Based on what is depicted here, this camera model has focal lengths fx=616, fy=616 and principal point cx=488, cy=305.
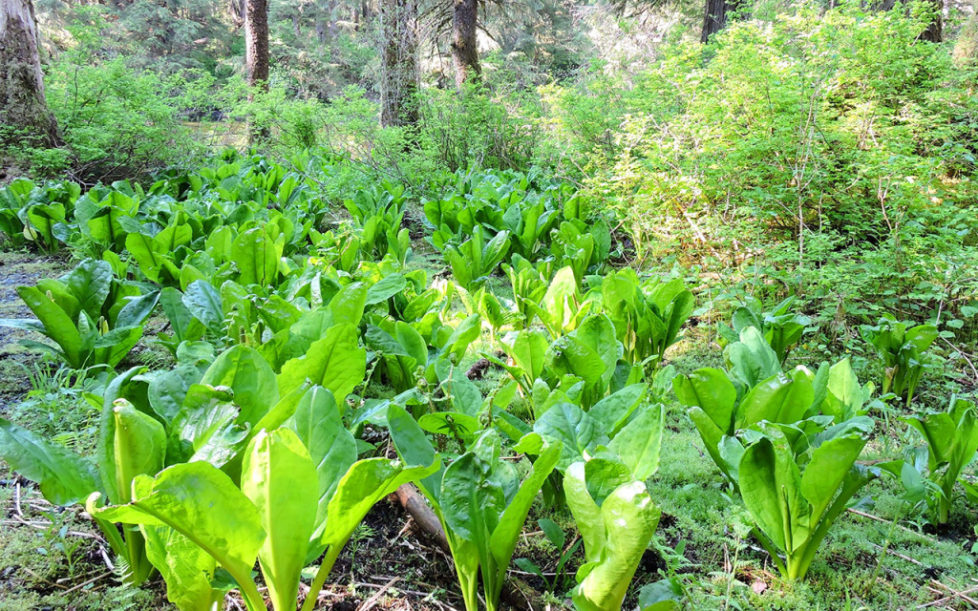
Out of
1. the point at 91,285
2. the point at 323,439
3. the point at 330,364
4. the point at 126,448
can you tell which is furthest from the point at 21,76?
the point at 323,439

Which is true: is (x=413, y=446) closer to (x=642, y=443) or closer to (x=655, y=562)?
(x=642, y=443)

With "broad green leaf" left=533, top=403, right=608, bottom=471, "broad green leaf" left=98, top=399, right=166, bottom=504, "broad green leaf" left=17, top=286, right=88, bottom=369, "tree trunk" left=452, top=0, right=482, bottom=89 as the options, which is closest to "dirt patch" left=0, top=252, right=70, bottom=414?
"broad green leaf" left=17, top=286, right=88, bottom=369

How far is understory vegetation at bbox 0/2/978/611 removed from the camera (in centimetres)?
135

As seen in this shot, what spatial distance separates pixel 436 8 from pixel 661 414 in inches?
522

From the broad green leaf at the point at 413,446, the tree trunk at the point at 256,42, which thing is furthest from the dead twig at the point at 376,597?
the tree trunk at the point at 256,42

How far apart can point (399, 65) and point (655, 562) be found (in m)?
8.95

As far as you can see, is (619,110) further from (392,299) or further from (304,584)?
(304,584)

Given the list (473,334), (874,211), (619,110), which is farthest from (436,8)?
(473,334)

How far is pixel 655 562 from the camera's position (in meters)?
1.67

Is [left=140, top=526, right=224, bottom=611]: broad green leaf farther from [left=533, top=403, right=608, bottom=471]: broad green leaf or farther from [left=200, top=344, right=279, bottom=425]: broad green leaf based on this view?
[left=533, top=403, right=608, bottom=471]: broad green leaf

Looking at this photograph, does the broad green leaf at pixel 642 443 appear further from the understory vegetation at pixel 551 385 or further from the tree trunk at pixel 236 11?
the tree trunk at pixel 236 11

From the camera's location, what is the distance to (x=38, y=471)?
53.7 inches

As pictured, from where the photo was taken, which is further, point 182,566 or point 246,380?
point 246,380

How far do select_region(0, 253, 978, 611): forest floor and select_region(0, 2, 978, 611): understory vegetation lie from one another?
0.01 meters
